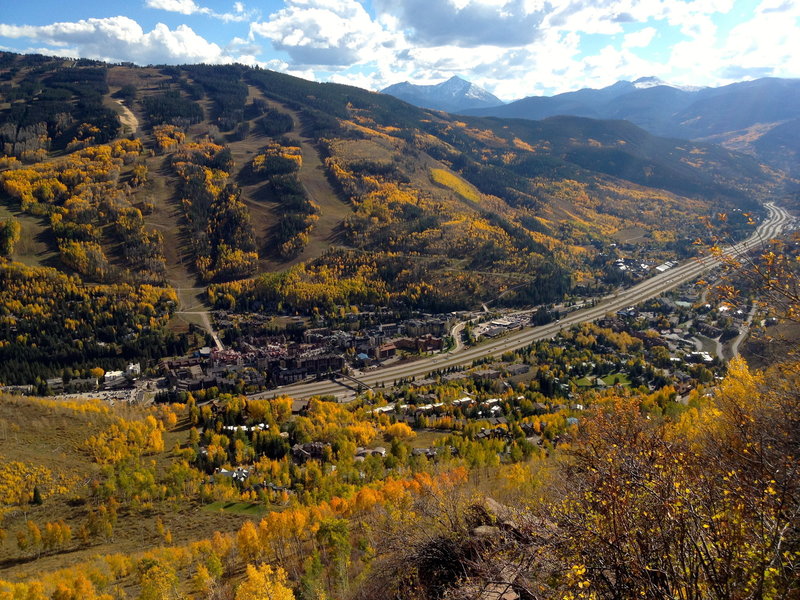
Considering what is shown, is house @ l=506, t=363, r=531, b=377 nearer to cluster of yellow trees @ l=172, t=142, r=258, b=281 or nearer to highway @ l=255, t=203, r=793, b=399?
highway @ l=255, t=203, r=793, b=399

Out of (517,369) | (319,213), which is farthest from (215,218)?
(517,369)

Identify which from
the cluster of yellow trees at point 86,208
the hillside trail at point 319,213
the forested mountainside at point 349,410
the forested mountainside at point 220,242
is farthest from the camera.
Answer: the hillside trail at point 319,213

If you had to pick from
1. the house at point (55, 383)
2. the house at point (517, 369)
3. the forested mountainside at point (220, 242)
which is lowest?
the house at point (55, 383)

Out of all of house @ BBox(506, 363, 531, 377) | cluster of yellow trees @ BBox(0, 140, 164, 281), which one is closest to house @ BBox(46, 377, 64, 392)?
cluster of yellow trees @ BBox(0, 140, 164, 281)

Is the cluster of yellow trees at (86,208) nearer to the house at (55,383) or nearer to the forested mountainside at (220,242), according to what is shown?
the forested mountainside at (220,242)

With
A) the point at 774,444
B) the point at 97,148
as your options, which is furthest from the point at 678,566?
the point at 97,148

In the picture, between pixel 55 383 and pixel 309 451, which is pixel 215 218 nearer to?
pixel 55 383

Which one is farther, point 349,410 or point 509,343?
point 509,343

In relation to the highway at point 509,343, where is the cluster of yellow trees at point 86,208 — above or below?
above

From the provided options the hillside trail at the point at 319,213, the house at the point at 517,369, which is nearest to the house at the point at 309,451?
the house at the point at 517,369

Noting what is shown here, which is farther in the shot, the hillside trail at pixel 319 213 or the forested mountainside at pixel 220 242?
the hillside trail at pixel 319 213
